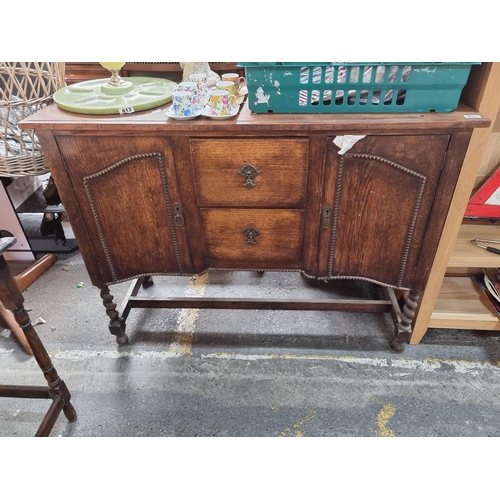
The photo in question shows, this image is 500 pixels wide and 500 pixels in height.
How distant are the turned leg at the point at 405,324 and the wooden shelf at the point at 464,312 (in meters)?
0.13

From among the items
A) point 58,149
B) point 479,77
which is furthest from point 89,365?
point 479,77

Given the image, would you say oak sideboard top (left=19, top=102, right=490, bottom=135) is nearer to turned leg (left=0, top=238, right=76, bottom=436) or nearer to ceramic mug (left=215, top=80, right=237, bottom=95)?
ceramic mug (left=215, top=80, right=237, bottom=95)

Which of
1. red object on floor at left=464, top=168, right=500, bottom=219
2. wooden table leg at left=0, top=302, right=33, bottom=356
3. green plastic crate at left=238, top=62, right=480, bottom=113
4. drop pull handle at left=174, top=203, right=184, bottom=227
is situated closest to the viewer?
green plastic crate at left=238, top=62, right=480, bottom=113

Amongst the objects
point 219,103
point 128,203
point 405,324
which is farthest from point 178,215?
point 405,324

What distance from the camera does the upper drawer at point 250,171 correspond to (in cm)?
117

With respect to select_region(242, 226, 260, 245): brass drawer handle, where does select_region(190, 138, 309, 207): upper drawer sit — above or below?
above

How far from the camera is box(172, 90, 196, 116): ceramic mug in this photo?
1.14m

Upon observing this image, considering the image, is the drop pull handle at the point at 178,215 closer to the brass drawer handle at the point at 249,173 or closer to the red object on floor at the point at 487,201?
the brass drawer handle at the point at 249,173

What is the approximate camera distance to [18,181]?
83.4 inches

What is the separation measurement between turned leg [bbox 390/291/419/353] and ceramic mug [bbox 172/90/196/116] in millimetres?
1045

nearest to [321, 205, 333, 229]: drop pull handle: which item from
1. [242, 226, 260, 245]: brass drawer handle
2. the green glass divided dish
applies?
[242, 226, 260, 245]: brass drawer handle

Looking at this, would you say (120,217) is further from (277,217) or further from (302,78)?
(302,78)

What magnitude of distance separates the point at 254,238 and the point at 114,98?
66 centimetres

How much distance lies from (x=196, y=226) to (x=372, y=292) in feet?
3.45
